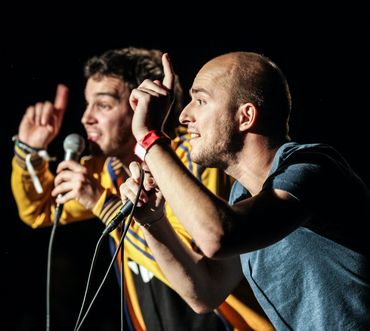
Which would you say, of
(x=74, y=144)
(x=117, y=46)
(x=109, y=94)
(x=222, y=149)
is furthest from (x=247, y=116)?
(x=117, y=46)

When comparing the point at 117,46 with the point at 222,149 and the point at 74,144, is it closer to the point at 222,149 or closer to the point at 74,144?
the point at 74,144

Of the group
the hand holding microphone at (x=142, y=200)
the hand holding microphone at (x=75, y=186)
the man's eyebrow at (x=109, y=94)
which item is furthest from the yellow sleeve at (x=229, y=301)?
the man's eyebrow at (x=109, y=94)

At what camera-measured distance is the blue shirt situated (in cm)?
147

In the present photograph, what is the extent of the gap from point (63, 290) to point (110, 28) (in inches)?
54.6

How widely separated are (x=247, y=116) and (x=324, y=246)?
442mm

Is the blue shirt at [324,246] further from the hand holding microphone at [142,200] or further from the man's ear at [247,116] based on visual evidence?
the hand holding microphone at [142,200]

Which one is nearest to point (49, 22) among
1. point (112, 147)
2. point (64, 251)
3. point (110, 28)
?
point (110, 28)

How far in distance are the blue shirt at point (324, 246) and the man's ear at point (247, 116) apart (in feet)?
0.45

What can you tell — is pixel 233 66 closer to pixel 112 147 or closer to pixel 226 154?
pixel 226 154

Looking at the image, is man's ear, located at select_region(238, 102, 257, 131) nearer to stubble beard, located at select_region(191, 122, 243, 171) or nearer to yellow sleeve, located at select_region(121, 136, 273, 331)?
stubble beard, located at select_region(191, 122, 243, 171)

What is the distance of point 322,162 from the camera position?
4.95 ft

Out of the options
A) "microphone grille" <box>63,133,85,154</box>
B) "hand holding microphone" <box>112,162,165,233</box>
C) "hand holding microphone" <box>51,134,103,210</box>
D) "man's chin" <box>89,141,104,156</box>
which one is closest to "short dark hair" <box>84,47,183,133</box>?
"man's chin" <box>89,141,104,156</box>

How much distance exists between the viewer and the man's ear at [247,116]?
1729 mm

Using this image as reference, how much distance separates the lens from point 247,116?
1.74 meters
